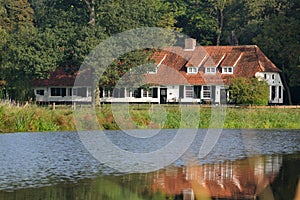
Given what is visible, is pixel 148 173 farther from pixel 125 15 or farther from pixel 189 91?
pixel 189 91

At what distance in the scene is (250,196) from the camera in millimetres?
23672

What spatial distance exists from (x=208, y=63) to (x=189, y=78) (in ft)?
8.82

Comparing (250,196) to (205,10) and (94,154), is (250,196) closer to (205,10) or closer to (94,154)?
(94,154)

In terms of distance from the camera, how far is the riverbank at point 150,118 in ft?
161

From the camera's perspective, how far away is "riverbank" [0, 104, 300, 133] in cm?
4897

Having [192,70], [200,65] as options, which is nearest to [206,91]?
[200,65]

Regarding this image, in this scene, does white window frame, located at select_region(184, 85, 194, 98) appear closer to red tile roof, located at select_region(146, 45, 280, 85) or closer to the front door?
red tile roof, located at select_region(146, 45, 280, 85)

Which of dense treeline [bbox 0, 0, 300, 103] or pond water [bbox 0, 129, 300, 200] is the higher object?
dense treeline [bbox 0, 0, 300, 103]

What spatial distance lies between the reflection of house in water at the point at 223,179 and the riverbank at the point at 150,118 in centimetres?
1904

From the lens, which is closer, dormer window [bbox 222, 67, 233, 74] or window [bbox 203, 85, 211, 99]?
window [bbox 203, 85, 211, 99]

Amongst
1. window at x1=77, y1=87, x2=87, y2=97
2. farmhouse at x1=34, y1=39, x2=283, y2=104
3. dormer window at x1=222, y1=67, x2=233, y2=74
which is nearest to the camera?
farmhouse at x1=34, y1=39, x2=283, y2=104

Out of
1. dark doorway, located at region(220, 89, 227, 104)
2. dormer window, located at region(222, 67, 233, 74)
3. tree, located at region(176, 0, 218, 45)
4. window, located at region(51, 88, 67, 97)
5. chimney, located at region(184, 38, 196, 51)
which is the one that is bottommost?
dark doorway, located at region(220, 89, 227, 104)

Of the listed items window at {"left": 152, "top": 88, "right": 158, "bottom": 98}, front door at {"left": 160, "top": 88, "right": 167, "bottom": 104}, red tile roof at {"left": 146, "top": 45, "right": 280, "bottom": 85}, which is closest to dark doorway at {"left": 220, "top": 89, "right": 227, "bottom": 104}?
red tile roof at {"left": 146, "top": 45, "right": 280, "bottom": 85}

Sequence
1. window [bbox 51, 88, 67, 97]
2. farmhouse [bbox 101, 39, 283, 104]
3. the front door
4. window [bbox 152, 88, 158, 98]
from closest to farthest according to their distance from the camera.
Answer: farmhouse [bbox 101, 39, 283, 104]
the front door
window [bbox 152, 88, 158, 98]
window [bbox 51, 88, 67, 97]
